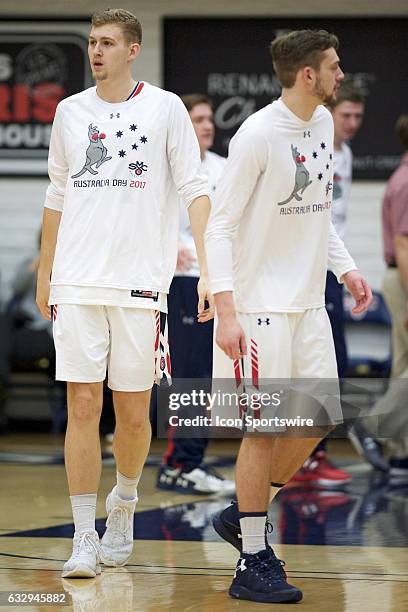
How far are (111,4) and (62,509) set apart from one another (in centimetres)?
598

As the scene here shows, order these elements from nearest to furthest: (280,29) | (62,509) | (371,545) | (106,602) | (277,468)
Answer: (106,602), (277,468), (371,545), (62,509), (280,29)

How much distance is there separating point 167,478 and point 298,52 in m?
3.50

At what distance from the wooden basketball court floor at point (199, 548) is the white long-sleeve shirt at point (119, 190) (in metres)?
1.00

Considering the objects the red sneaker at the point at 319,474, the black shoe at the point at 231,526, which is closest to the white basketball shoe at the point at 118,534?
the black shoe at the point at 231,526

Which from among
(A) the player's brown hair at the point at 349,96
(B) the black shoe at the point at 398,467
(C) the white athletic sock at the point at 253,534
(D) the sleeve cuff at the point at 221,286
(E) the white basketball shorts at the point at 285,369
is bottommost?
(B) the black shoe at the point at 398,467

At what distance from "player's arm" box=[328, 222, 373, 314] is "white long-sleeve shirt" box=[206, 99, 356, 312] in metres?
0.18

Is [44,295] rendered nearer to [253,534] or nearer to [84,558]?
[84,558]

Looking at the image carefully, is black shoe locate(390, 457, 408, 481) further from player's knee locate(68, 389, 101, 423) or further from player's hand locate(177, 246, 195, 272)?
player's knee locate(68, 389, 101, 423)

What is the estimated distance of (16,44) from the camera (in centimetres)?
1137

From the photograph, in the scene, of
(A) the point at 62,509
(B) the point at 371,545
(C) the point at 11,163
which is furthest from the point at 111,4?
(B) the point at 371,545

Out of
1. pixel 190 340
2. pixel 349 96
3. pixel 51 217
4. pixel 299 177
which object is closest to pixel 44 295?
pixel 51 217

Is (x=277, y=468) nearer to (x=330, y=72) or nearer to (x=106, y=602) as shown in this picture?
(x=106, y=602)

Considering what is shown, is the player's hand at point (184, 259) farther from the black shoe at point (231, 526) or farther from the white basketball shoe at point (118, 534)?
the black shoe at point (231, 526)

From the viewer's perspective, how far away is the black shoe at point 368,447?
8.45m
